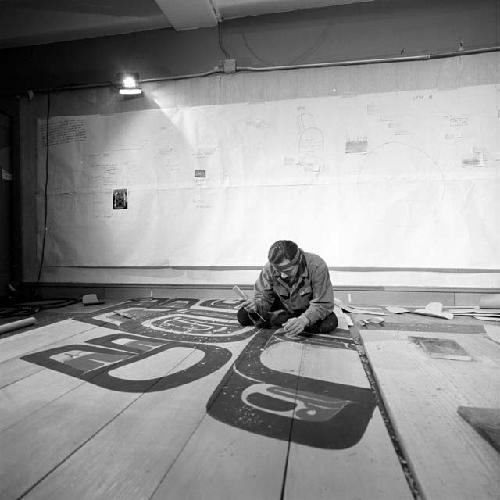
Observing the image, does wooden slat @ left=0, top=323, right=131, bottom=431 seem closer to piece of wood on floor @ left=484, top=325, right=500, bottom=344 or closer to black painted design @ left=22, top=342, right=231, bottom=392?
black painted design @ left=22, top=342, right=231, bottom=392

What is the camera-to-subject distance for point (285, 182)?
2.59 metres

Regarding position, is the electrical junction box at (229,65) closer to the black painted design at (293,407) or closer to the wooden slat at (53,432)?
the black painted design at (293,407)

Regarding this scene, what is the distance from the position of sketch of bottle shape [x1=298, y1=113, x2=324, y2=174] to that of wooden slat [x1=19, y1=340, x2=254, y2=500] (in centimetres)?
192

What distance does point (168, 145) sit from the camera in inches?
108

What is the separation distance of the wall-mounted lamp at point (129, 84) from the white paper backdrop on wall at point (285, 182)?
0.17m

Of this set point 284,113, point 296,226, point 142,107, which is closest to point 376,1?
point 284,113

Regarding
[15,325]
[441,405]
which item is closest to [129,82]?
[15,325]

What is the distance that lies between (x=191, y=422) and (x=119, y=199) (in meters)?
2.34

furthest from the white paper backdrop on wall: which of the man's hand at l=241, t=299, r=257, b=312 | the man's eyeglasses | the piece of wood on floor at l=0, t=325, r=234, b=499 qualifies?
the piece of wood on floor at l=0, t=325, r=234, b=499

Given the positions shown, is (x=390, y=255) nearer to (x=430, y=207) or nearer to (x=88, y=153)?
(x=430, y=207)

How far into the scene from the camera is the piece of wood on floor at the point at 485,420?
30.4 inches

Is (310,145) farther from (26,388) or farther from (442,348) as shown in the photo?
(26,388)

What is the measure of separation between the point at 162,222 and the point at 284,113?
1286 millimetres

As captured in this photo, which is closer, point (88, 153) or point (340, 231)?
point (340, 231)
